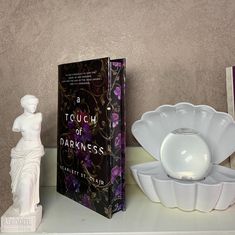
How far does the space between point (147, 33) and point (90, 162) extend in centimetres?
43

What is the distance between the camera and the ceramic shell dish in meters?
0.52

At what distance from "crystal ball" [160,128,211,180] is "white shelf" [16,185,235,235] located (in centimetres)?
8

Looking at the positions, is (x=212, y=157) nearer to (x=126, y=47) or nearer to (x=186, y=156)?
(x=186, y=156)

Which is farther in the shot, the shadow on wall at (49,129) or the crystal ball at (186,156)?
the shadow on wall at (49,129)

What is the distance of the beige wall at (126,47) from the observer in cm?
75

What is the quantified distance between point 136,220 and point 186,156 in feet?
0.61

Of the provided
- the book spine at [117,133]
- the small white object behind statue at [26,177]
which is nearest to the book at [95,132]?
the book spine at [117,133]

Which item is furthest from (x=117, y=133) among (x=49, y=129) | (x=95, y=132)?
(x=49, y=129)

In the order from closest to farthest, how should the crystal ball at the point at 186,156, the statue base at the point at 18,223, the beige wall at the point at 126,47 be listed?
1. the statue base at the point at 18,223
2. the crystal ball at the point at 186,156
3. the beige wall at the point at 126,47

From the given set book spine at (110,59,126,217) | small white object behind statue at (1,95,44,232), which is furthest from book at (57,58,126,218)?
small white object behind statue at (1,95,44,232)

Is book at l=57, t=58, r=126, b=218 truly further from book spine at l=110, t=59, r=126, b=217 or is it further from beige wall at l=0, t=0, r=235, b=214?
beige wall at l=0, t=0, r=235, b=214

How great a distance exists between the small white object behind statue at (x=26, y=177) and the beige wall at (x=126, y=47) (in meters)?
0.25

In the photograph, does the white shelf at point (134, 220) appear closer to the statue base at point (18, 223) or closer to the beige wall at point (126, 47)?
the statue base at point (18, 223)

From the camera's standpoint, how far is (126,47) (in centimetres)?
76
